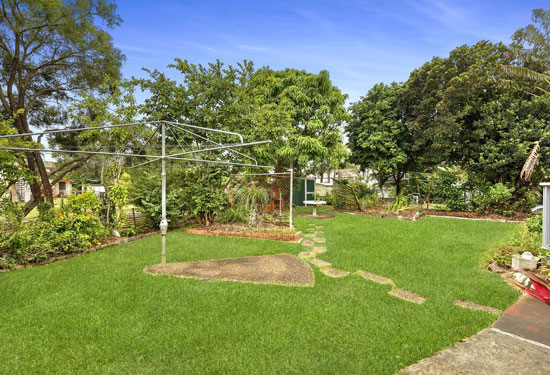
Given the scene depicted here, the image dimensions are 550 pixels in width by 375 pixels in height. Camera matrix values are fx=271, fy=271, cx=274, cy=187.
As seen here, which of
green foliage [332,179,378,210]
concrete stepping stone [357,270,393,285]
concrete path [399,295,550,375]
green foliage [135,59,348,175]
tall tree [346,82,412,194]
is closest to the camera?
concrete path [399,295,550,375]

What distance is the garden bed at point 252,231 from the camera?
648 centimetres

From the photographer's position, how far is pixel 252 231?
6.87 meters

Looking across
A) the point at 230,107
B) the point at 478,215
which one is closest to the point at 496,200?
the point at 478,215

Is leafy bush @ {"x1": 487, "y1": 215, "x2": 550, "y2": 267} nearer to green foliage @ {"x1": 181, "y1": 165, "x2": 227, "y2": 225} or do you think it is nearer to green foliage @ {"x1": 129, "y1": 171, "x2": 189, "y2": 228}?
green foliage @ {"x1": 181, "y1": 165, "x2": 227, "y2": 225}

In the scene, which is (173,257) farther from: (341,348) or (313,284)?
(341,348)

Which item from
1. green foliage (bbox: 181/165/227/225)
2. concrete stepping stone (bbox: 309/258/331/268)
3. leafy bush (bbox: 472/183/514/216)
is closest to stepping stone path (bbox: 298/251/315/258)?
concrete stepping stone (bbox: 309/258/331/268)

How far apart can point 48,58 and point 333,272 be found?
11983 mm

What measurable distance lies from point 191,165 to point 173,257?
142 inches

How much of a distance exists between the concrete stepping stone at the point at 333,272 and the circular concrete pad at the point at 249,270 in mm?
235

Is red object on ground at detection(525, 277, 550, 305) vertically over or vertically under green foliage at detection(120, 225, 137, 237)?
over

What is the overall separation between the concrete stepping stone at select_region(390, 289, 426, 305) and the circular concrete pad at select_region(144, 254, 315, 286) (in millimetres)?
1044

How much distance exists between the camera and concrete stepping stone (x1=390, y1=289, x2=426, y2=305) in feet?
10.4

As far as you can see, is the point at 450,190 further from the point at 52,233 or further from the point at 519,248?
the point at 52,233

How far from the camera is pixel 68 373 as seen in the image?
195 cm
